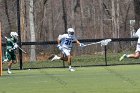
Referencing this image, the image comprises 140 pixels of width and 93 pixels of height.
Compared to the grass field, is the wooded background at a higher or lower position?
higher

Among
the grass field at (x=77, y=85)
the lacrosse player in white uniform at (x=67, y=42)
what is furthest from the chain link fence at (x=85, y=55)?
the grass field at (x=77, y=85)

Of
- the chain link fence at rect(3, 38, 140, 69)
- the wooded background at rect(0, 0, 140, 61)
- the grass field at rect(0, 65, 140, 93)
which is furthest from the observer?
the wooded background at rect(0, 0, 140, 61)

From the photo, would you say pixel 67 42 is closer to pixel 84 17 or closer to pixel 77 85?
pixel 77 85

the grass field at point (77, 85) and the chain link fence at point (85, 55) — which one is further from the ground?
Result: the chain link fence at point (85, 55)

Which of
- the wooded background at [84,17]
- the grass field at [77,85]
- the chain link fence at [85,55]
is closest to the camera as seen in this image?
the grass field at [77,85]

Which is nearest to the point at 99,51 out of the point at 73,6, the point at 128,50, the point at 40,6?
the point at 128,50

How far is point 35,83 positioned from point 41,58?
12.5 metres

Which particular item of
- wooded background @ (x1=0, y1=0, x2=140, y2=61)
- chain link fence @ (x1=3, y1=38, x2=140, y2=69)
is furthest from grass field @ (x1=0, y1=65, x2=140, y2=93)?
wooded background @ (x1=0, y1=0, x2=140, y2=61)

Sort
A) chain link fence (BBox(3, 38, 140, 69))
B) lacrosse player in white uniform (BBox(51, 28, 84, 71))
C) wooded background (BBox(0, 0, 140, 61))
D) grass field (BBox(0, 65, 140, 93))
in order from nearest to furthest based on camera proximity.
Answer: grass field (BBox(0, 65, 140, 93))
lacrosse player in white uniform (BBox(51, 28, 84, 71))
chain link fence (BBox(3, 38, 140, 69))
wooded background (BBox(0, 0, 140, 61))

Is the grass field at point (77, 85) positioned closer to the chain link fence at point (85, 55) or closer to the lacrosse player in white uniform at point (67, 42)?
the lacrosse player in white uniform at point (67, 42)

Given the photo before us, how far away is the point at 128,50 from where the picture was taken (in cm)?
3306

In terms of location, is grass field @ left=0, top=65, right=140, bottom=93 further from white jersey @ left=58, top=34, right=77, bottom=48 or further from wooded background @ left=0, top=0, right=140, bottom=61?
wooded background @ left=0, top=0, right=140, bottom=61

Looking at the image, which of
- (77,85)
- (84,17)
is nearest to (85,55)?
(77,85)

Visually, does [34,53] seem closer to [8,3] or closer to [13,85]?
[13,85]
